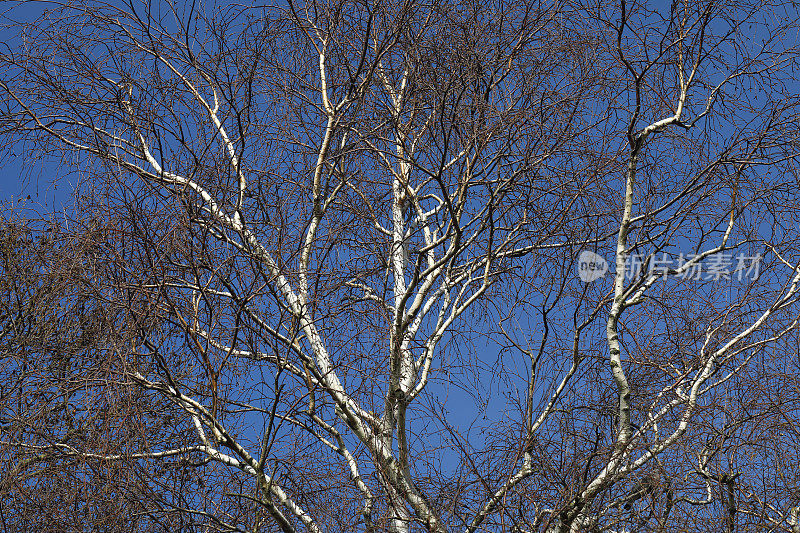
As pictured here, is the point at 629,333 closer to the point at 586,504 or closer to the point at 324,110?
the point at 586,504

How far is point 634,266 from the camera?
261 inches

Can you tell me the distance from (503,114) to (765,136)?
1.97m

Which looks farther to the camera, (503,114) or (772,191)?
(772,191)

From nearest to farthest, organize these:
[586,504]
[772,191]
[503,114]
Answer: [586,504]
[503,114]
[772,191]

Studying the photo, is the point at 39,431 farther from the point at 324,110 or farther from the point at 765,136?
the point at 765,136

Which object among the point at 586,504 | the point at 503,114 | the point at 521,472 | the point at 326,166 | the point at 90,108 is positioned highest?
the point at 90,108

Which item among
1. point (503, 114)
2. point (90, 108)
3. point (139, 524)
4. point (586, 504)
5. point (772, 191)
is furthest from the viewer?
point (90, 108)

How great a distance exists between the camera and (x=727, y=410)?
553cm

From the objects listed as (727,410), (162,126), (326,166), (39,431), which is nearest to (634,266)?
(727,410)

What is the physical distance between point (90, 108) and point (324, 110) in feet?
6.26

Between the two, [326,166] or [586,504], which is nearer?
[586,504]

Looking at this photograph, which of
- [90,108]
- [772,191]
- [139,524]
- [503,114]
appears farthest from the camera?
[90,108]

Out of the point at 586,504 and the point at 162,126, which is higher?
the point at 162,126

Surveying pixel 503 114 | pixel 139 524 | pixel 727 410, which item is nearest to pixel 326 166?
pixel 503 114
